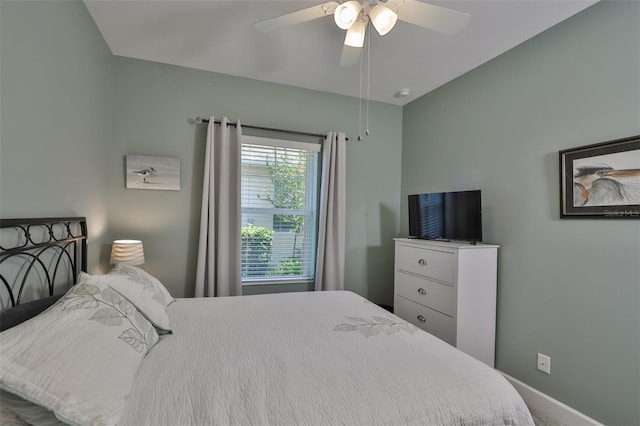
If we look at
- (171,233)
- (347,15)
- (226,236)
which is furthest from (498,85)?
(171,233)

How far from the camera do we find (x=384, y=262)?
3.51 meters

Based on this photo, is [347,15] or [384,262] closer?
[347,15]

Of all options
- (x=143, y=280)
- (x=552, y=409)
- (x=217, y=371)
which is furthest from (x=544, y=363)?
(x=143, y=280)

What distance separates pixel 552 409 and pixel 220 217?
295 cm

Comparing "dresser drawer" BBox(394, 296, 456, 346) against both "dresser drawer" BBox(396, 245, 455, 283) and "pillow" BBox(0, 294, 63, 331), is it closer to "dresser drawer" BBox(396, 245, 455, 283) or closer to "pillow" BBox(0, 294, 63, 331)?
"dresser drawer" BBox(396, 245, 455, 283)

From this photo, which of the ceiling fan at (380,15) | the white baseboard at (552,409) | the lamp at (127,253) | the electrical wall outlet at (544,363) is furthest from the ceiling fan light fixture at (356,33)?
the white baseboard at (552,409)

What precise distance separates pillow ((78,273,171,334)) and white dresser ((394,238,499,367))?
1954 mm

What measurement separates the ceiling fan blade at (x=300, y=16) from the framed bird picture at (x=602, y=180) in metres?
1.81

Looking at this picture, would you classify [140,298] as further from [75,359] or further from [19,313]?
[75,359]

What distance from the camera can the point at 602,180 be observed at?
1.78 meters

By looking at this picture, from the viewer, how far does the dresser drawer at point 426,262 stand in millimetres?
2279

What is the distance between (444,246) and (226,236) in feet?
6.40

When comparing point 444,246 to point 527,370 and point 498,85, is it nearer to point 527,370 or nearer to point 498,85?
point 527,370

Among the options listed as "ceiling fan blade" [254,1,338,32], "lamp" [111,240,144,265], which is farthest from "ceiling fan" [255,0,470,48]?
"lamp" [111,240,144,265]
